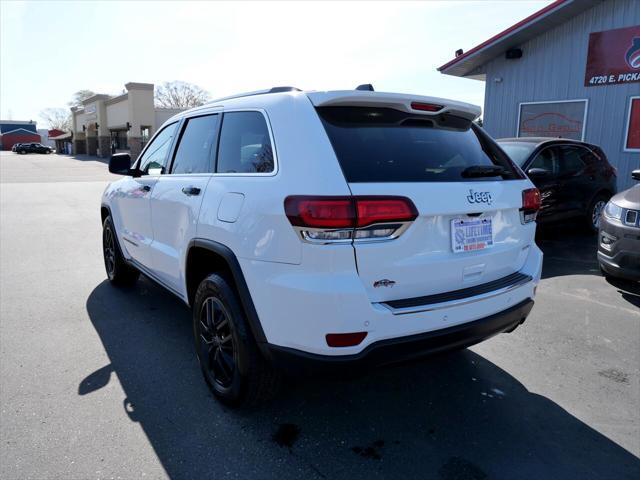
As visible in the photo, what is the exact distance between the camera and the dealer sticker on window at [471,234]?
252 centimetres

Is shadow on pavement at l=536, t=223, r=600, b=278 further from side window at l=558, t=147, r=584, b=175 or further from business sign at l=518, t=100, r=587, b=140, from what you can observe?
business sign at l=518, t=100, r=587, b=140

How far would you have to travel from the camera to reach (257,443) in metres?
2.65

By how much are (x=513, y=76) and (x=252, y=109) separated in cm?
1198

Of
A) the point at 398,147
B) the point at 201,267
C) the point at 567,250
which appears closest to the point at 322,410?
the point at 201,267

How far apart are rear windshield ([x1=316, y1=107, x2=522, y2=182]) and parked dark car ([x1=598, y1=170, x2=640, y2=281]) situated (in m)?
2.70

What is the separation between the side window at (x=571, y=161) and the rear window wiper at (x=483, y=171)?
5143 millimetres

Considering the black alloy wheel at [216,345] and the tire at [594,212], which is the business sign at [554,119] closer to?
the tire at [594,212]

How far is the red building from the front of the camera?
92.5m

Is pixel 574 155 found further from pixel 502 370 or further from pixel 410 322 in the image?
pixel 410 322

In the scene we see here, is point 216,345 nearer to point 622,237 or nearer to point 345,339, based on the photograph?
point 345,339

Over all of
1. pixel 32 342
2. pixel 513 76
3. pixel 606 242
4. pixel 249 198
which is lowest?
pixel 32 342

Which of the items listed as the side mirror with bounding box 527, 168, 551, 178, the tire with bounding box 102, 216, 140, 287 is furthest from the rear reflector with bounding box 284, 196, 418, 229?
the side mirror with bounding box 527, 168, 551, 178

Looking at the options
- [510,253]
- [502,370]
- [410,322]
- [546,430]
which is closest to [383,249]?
[410,322]

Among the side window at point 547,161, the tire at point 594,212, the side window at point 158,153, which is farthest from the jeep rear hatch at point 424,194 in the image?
the tire at point 594,212
